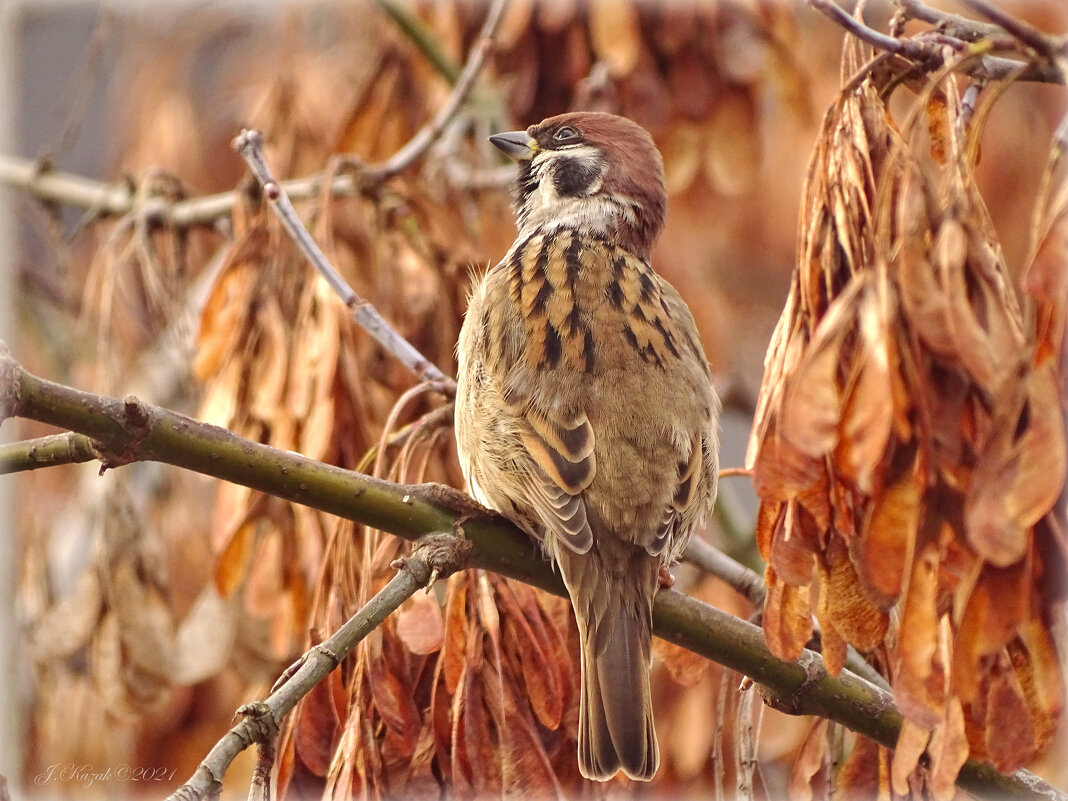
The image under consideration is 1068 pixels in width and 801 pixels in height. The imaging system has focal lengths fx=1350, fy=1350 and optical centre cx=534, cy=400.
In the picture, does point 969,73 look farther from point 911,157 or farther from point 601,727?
point 601,727

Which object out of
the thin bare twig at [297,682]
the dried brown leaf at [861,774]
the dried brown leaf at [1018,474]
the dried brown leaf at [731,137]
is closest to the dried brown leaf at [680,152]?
the dried brown leaf at [731,137]

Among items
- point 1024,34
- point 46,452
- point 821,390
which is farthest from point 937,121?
point 46,452

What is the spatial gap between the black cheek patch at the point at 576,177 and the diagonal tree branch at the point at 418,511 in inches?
48.9

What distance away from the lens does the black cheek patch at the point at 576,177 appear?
145 inches

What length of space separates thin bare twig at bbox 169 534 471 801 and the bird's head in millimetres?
1589

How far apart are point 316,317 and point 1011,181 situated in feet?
9.84

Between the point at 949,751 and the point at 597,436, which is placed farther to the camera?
the point at 597,436

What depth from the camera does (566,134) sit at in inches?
146

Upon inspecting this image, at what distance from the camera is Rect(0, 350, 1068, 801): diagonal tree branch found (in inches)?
83.0

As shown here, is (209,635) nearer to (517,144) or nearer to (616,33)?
(517,144)

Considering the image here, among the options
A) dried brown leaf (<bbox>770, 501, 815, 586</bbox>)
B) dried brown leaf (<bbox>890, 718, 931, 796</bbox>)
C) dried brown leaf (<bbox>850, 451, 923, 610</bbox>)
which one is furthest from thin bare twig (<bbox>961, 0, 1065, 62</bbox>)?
dried brown leaf (<bbox>890, 718, 931, 796</bbox>)

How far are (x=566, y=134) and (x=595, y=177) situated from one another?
0.15 m

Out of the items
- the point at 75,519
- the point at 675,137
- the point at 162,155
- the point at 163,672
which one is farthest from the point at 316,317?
the point at 162,155

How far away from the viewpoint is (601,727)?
268cm
